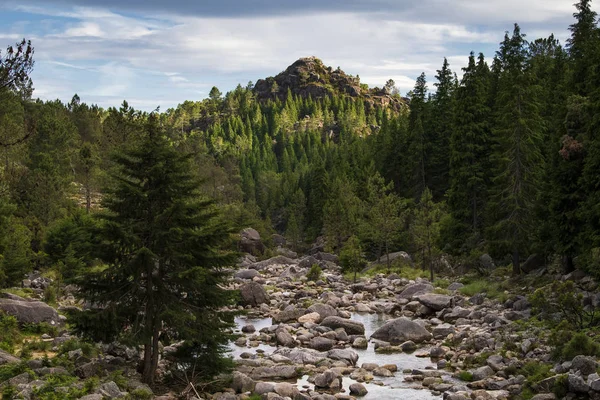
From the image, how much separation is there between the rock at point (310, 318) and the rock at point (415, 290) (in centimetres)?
971

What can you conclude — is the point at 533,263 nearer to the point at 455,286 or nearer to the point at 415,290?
the point at 455,286

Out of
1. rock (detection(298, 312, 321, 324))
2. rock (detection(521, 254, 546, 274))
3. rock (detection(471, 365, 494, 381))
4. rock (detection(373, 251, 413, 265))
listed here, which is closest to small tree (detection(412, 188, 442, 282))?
rock (detection(373, 251, 413, 265))

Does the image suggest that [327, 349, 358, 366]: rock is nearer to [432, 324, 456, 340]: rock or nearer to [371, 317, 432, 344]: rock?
[371, 317, 432, 344]: rock

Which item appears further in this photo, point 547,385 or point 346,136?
point 346,136

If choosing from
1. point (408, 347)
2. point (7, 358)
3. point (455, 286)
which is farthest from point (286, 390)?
point (455, 286)

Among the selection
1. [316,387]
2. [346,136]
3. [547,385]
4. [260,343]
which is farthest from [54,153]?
[346,136]

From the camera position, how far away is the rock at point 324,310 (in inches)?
1528

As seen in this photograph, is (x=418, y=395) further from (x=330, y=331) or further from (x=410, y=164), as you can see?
(x=410, y=164)

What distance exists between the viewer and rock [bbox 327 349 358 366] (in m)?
28.1

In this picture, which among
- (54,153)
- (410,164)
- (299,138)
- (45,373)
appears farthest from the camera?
(299,138)

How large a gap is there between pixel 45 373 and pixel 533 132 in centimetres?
3518

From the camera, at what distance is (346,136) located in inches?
6225

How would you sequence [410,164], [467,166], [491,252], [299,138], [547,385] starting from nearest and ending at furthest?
[547,385], [491,252], [467,166], [410,164], [299,138]

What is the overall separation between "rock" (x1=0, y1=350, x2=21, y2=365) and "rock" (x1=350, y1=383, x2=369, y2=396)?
11605mm
